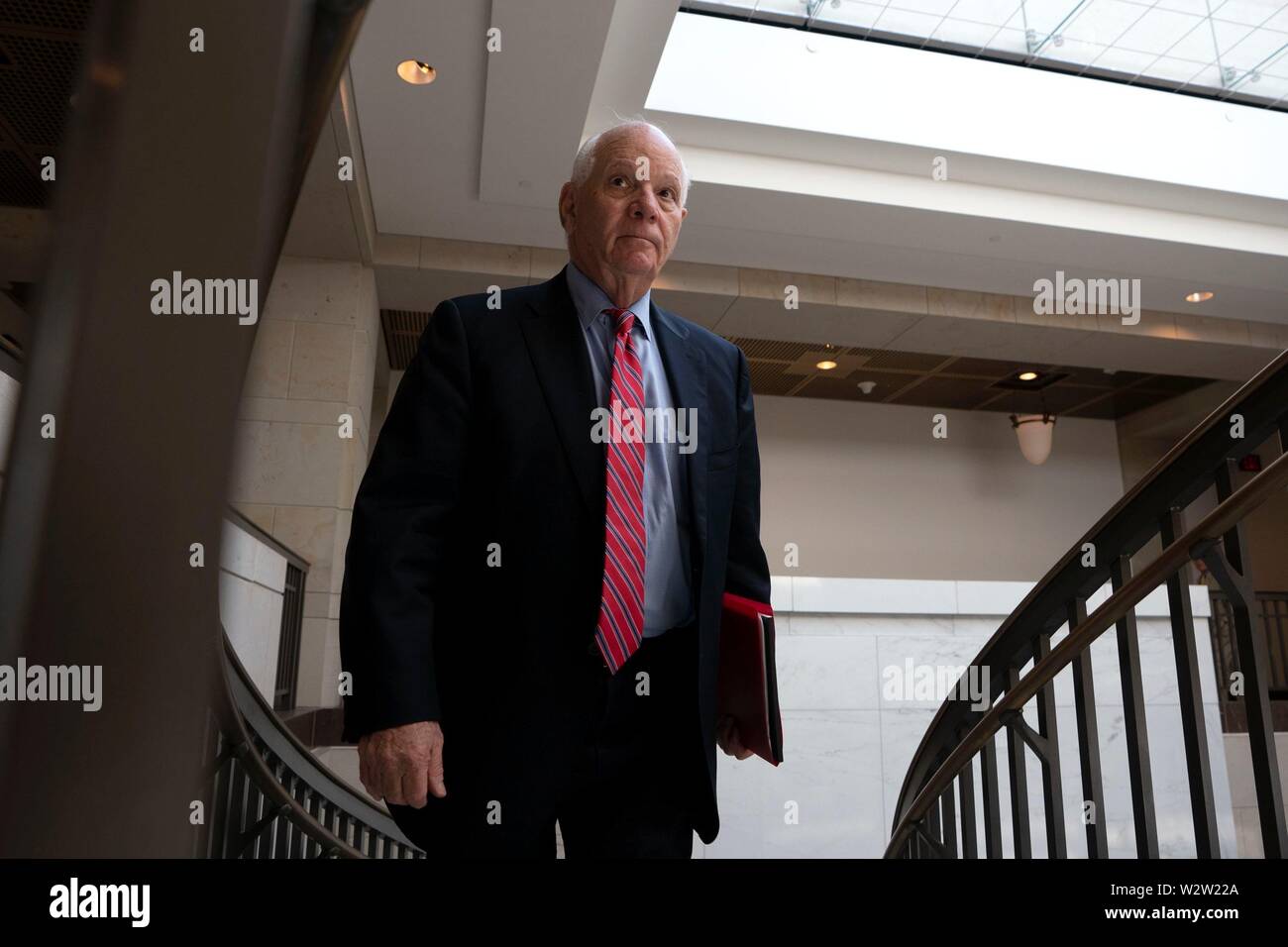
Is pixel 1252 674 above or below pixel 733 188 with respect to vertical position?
below

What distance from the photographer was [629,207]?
1.67 m

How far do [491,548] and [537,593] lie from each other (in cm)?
10

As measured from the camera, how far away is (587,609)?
1.40 m

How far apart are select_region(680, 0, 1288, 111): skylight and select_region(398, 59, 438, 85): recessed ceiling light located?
182 cm

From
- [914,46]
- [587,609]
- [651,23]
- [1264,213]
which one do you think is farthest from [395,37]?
[1264,213]

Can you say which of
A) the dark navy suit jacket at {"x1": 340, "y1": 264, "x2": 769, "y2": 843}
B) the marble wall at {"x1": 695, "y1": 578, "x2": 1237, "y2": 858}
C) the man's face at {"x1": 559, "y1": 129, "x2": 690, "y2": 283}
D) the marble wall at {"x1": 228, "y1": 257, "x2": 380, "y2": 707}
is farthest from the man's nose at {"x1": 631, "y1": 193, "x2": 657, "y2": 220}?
the marble wall at {"x1": 228, "y1": 257, "x2": 380, "y2": 707}

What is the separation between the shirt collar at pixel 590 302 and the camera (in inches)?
65.1

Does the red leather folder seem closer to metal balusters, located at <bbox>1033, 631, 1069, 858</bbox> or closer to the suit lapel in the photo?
the suit lapel

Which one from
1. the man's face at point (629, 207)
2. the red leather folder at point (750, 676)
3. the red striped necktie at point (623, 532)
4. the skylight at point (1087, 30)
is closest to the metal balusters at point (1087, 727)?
the red leather folder at point (750, 676)

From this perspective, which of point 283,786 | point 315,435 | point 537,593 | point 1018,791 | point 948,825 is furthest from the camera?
point 315,435

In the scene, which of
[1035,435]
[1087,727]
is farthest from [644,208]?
[1035,435]

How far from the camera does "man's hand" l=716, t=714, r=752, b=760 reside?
163cm

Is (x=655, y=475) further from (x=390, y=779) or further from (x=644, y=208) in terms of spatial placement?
(x=390, y=779)

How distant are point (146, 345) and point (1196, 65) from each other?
783 cm
